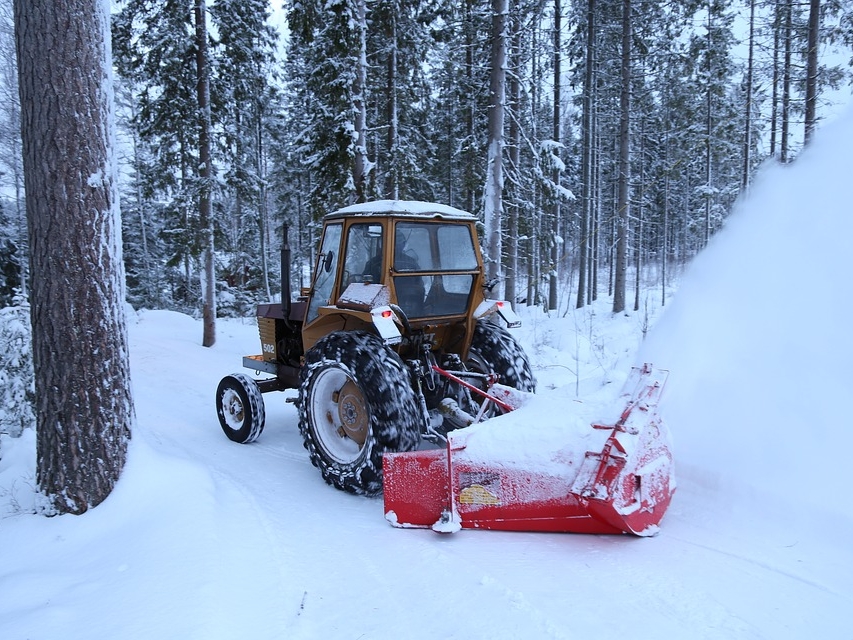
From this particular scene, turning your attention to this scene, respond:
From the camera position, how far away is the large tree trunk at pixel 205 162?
12.8m

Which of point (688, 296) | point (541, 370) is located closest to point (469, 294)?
point (688, 296)

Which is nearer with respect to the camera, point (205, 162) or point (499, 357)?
point (499, 357)

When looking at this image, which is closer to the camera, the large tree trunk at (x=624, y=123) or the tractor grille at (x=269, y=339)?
the tractor grille at (x=269, y=339)

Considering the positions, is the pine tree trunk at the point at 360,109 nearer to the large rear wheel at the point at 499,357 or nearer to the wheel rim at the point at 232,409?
the wheel rim at the point at 232,409

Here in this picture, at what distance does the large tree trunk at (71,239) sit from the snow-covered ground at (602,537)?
41 centimetres

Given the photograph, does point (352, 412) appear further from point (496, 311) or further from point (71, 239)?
point (71, 239)

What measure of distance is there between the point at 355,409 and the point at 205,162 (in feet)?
33.7

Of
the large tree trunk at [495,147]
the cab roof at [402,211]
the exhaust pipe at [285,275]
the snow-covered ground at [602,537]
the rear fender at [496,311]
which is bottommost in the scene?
the snow-covered ground at [602,537]

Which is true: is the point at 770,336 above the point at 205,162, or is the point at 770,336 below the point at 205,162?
below

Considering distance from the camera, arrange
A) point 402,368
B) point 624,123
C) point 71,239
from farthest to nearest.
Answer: point 624,123
point 402,368
point 71,239

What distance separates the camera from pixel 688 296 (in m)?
5.02

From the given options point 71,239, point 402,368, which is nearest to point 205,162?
point 71,239

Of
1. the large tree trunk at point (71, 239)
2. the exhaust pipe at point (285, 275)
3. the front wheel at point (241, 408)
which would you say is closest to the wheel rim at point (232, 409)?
the front wheel at point (241, 408)

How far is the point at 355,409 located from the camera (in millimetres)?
5148
